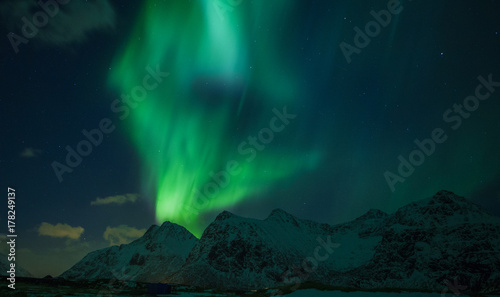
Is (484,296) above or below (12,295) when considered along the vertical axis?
below

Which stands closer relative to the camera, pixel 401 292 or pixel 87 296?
pixel 401 292

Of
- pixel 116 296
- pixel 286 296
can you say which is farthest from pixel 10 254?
pixel 286 296

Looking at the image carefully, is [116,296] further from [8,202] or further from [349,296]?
[349,296]

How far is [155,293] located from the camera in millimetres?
57781

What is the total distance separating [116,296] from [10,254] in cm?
1675

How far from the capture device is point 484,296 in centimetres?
3600

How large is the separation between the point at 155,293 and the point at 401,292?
4055 cm

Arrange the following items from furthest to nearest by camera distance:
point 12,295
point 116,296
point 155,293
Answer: point 155,293, point 116,296, point 12,295

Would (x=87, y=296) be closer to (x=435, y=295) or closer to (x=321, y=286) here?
(x=321, y=286)

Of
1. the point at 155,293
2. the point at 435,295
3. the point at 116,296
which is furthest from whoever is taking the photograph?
the point at 155,293

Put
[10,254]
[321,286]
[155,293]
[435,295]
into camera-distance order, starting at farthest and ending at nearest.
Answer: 1. [155,293]
2. [321,286]
3. [10,254]
4. [435,295]

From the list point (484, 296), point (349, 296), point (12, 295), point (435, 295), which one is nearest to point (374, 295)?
point (349, 296)

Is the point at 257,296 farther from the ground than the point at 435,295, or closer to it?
farther from the ground

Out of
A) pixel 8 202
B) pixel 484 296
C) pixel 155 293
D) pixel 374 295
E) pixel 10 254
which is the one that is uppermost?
pixel 8 202
